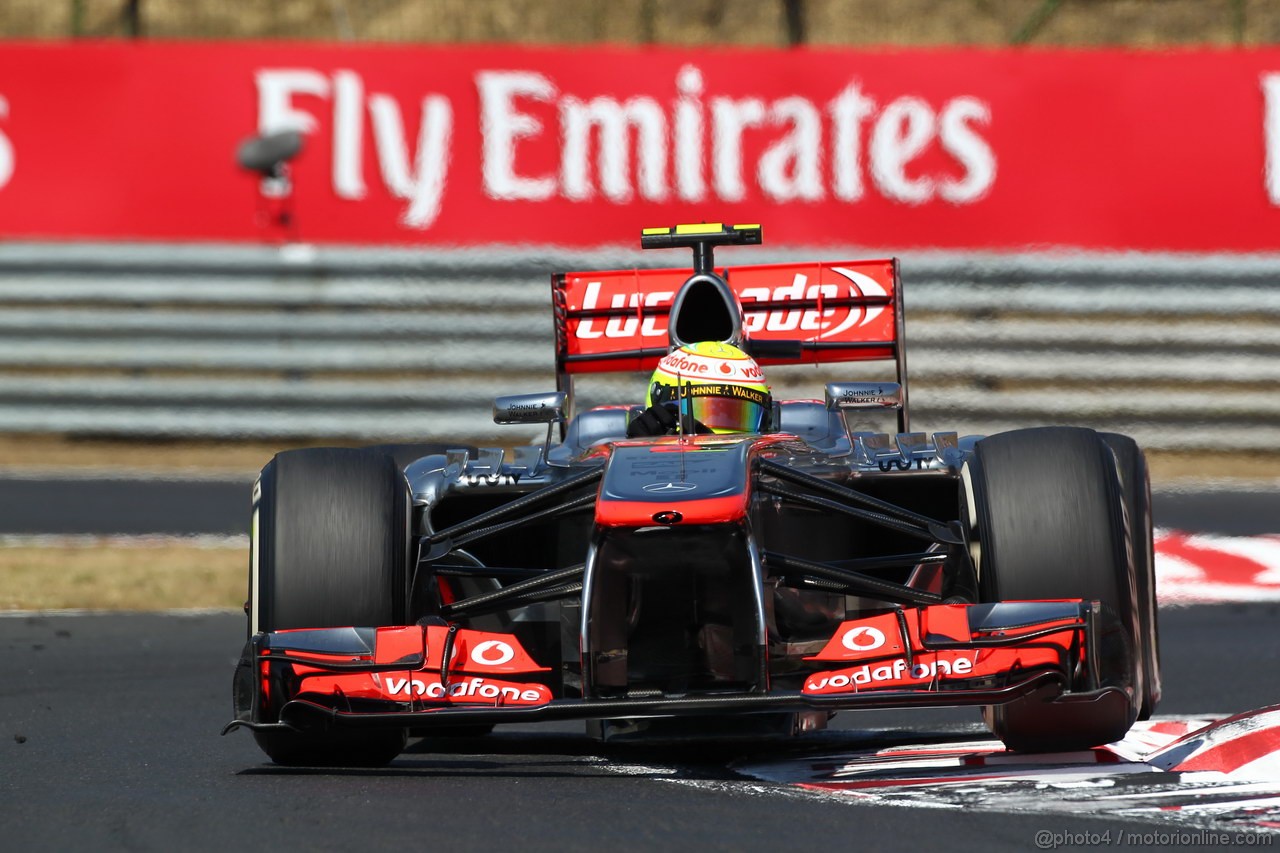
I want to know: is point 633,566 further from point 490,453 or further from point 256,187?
point 256,187

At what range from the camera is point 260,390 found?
14016 mm

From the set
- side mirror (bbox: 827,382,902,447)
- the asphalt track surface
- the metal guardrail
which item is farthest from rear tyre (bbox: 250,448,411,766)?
the metal guardrail

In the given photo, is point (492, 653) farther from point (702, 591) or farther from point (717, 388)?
point (717, 388)

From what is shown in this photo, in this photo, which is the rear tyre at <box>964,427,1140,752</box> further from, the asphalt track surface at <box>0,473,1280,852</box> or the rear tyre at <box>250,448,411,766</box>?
the rear tyre at <box>250,448,411,766</box>

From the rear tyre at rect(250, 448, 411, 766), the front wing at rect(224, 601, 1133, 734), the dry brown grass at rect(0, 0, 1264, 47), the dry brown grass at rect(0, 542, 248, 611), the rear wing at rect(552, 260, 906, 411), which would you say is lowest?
the dry brown grass at rect(0, 542, 248, 611)

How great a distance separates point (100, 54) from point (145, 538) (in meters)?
4.55

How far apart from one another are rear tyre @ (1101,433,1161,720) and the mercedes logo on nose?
1205 millimetres

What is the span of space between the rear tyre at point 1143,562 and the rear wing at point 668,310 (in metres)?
2.11

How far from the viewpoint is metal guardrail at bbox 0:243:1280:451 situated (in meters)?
13.7

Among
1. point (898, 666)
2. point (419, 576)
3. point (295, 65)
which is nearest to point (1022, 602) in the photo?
point (898, 666)

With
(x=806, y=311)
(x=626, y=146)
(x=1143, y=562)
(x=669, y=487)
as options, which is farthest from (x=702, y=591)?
(x=626, y=146)

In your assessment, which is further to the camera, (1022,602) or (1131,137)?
(1131,137)

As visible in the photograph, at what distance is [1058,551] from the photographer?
5.73 m

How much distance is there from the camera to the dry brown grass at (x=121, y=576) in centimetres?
988
